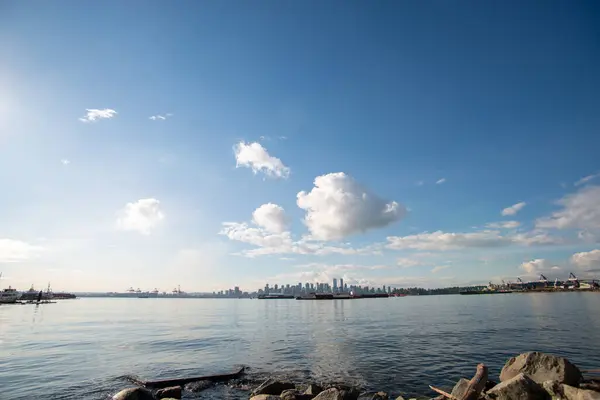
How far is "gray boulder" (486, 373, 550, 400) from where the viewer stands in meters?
13.7

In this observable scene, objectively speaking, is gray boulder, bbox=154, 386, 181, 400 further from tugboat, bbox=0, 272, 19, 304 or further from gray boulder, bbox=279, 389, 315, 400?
tugboat, bbox=0, 272, 19, 304

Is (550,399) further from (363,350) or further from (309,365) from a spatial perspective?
(363,350)

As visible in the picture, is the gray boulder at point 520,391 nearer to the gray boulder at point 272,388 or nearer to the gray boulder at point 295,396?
the gray boulder at point 295,396

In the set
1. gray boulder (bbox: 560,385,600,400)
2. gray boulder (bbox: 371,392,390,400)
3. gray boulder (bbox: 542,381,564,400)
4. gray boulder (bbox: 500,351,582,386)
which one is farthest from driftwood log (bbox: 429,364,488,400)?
gray boulder (bbox: 371,392,390,400)

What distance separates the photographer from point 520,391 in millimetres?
13812

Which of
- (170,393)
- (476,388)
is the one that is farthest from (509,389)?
(170,393)

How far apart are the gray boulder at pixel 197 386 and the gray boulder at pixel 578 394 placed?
20928 millimetres

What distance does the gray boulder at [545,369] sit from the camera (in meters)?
15.9

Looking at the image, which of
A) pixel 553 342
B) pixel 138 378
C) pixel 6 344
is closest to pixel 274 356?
pixel 138 378

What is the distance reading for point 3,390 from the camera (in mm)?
22672

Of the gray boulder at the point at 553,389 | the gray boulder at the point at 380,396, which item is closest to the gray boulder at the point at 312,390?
the gray boulder at the point at 380,396

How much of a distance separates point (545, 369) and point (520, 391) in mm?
4515

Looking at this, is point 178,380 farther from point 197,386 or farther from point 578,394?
point 578,394

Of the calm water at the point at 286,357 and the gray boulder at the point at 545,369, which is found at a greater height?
the gray boulder at the point at 545,369
